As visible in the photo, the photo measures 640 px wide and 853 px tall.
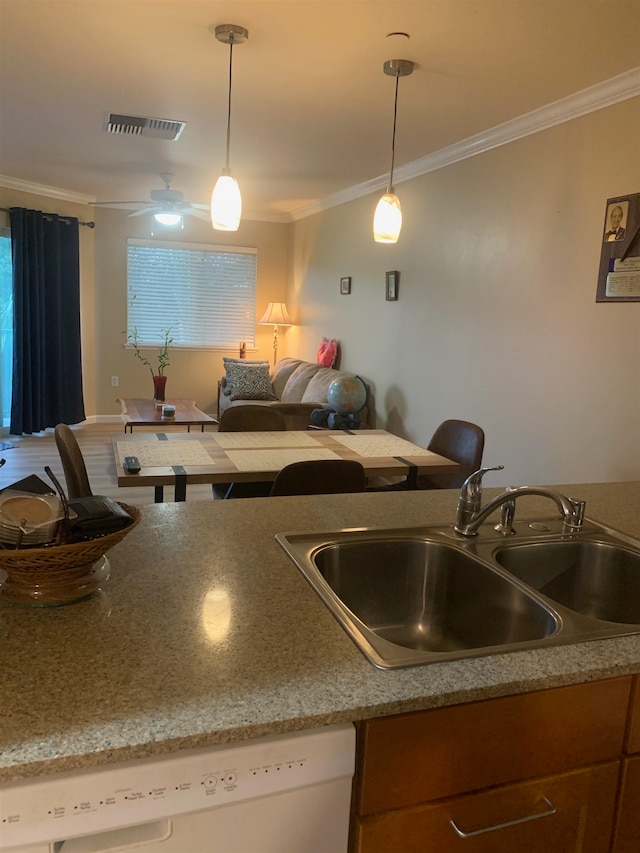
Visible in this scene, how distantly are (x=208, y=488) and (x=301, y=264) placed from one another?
3.25m

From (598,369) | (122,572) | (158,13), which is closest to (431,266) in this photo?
(598,369)

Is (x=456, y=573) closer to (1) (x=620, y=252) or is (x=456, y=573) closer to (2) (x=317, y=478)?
(2) (x=317, y=478)

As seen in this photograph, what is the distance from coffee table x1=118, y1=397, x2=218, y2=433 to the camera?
15.5 feet

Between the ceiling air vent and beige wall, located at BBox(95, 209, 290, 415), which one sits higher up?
the ceiling air vent

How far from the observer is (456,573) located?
1463mm

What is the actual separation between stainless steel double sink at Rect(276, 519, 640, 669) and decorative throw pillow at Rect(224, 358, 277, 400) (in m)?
5.11

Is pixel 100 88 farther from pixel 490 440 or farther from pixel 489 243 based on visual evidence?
pixel 490 440

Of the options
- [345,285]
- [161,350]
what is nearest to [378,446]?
[345,285]

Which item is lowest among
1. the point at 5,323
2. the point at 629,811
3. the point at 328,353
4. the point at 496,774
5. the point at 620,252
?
the point at 629,811

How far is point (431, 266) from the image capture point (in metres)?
4.48

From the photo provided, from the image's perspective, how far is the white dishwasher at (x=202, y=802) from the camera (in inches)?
30.8

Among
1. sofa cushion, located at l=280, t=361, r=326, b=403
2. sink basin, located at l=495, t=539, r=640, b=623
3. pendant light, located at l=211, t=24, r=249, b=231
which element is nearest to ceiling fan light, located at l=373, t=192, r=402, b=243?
pendant light, located at l=211, t=24, r=249, b=231

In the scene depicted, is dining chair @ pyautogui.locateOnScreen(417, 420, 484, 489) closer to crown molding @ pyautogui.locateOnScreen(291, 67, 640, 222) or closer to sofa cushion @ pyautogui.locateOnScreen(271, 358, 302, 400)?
crown molding @ pyautogui.locateOnScreen(291, 67, 640, 222)

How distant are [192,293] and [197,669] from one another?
22.2ft
